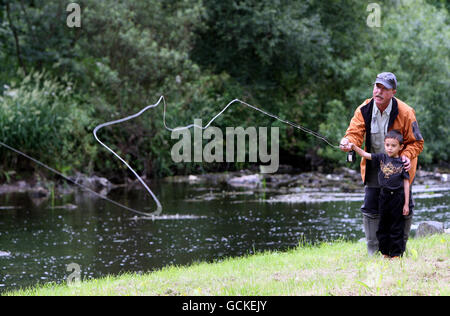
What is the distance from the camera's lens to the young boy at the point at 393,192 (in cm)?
604

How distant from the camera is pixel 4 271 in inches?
340

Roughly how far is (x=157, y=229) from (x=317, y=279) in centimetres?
693

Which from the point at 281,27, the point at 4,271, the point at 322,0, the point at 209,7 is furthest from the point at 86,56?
the point at 4,271

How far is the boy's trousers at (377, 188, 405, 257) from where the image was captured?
6.05 m

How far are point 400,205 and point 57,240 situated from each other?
261 inches

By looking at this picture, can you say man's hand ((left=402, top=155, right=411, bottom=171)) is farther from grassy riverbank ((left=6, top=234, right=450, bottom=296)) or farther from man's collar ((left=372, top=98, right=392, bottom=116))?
grassy riverbank ((left=6, top=234, right=450, bottom=296))

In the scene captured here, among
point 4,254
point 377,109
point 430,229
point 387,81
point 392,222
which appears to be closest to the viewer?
point 387,81

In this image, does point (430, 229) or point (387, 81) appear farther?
point (430, 229)

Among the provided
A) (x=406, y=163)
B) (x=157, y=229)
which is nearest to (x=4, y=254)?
(x=157, y=229)

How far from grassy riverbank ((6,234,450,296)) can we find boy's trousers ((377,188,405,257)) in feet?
0.42

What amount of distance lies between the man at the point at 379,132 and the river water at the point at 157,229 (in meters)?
3.49

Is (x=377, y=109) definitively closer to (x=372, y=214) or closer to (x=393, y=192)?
(x=393, y=192)

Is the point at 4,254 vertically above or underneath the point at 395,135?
underneath

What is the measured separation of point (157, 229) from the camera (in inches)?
473
